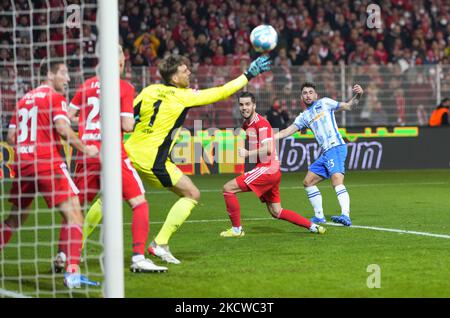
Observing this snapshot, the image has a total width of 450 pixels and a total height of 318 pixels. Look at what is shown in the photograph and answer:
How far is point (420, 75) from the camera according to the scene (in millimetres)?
23484

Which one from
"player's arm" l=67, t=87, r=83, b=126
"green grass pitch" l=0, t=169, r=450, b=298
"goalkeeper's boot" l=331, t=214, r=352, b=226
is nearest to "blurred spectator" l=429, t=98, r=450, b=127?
"green grass pitch" l=0, t=169, r=450, b=298

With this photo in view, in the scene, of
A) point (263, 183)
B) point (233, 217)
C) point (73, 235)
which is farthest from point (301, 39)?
point (73, 235)

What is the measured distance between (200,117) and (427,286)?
1546cm

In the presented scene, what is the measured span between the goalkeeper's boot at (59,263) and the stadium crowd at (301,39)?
13686 millimetres

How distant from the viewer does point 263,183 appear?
11.2 m

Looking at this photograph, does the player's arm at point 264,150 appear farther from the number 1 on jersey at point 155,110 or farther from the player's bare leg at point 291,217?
the number 1 on jersey at point 155,110

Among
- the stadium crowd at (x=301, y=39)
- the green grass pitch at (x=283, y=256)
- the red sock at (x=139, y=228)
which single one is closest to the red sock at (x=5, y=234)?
the green grass pitch at (x=283, y=256)

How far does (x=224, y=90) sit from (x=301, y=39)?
60.0ft

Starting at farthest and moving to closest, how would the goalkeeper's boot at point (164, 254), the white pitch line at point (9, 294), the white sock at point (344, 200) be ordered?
the white sock at point (344, 200), the goalkeeper's boot at point (164, 254), the white pitch line at point (9, 294)

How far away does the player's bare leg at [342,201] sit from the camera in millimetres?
12281

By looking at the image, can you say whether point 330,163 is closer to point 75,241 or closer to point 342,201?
point 342,201

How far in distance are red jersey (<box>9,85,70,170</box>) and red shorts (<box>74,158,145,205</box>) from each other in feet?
1.17
